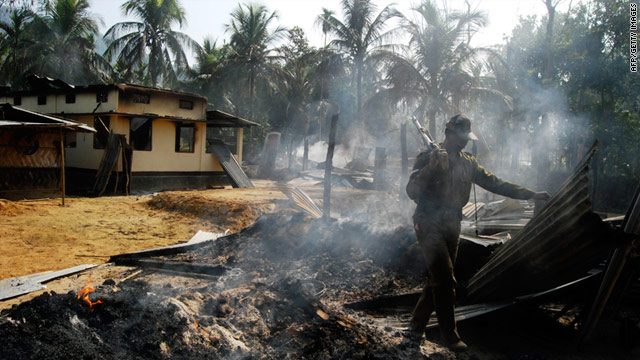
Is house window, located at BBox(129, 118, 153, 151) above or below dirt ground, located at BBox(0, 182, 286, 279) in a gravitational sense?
above

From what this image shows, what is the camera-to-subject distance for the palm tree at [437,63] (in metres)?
17.4

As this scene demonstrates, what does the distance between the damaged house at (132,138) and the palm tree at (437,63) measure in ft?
26.1

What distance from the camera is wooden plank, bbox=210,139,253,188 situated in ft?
53.0

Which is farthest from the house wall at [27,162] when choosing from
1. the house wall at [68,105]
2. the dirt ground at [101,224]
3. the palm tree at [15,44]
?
the palm tree at [15,44]

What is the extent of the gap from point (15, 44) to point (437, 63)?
26530 millimetres

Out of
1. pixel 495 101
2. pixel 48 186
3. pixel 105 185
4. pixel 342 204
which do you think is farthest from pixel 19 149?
pixel 495 101

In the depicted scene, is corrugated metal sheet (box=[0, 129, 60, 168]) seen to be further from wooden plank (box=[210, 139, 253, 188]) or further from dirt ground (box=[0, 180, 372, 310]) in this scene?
wooden plank (box=[210, 139, 253, 188])

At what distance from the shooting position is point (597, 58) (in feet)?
46.3

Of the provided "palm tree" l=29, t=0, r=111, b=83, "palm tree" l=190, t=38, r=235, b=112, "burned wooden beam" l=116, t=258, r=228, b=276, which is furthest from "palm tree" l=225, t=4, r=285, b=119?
"burned wooden beam" l=116, t=258, r=228, b=276

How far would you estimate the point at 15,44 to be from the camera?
25625 millimetres

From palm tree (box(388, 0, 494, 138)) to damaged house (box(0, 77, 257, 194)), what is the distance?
26.1ft

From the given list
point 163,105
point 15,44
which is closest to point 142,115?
→ point 163,105

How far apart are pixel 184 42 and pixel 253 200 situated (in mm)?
17436

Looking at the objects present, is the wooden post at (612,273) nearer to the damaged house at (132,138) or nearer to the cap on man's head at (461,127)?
the cap on man's head at (461,127)
